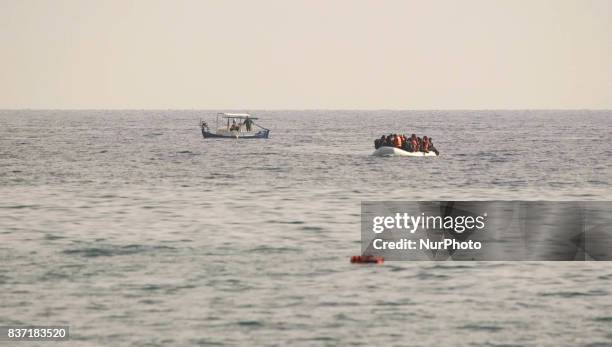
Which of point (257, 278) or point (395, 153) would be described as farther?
point (395, 153)

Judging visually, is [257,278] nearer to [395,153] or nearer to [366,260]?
[366,260]

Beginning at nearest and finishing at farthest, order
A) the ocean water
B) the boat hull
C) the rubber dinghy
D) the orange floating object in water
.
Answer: the ocean water < the orange floating object in water < the rubber dinghy < the boat hull

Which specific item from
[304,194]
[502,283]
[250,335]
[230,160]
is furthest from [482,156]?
[250,335]

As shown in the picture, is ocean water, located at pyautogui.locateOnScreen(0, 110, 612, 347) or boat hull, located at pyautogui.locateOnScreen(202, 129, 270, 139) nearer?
ocean water, located at pyautogui.locateOnScreen(0, 110, 612, 347)

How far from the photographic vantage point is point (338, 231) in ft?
128

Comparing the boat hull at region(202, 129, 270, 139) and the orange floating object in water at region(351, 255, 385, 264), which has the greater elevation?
the orange floating object in water at region(351, 255, 385, 264)

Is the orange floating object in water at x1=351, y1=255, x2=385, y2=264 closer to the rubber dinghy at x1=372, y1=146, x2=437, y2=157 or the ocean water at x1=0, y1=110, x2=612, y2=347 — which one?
the ocean water at x1=0, y1=110, x2=612, y2=347

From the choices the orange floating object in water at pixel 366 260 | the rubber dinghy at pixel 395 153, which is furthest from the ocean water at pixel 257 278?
the rubber dinghy at pixel 395 153

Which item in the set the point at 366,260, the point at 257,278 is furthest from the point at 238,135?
the point at 257,278

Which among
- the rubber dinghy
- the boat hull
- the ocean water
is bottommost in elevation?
the boat hull

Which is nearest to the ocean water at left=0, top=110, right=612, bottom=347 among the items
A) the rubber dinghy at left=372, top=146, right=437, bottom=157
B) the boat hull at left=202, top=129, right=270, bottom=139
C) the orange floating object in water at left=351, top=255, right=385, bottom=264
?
the orange floating object in water at left=351, top=255, right=385, bottom=264

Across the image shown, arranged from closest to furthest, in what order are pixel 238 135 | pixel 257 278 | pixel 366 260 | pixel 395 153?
pixel 257 278, pixel 366 260, pixel 395 153, pixel 238 135

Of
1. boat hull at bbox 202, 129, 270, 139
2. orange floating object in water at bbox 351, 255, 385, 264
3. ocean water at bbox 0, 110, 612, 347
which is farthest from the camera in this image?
boat hull at bbox 202, 129, 270, 139

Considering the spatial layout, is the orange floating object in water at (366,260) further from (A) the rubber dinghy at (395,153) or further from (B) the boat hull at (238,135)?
(B) the boat hull at (238,135)
